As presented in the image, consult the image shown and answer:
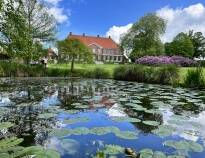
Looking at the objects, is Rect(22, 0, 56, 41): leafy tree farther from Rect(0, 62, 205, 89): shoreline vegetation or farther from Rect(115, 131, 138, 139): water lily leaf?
Rect(115, 131, 138, 139): water lily leaf

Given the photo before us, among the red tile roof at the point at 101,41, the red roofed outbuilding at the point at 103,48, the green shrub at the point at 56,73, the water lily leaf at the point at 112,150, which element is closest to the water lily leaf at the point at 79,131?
the water lily leaf at the point at 112,150

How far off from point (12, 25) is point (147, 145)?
42.1ft

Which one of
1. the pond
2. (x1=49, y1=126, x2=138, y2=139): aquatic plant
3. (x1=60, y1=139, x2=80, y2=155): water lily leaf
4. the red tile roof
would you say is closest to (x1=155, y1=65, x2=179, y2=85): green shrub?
the pond

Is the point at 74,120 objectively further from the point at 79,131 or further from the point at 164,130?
the point at 164,130

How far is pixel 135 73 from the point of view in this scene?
23609mm

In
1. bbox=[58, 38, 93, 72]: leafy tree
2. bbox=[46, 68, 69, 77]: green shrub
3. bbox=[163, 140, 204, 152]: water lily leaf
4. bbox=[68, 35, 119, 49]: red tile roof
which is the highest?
bbox=[68, 35, 119, 49]: red tile roof

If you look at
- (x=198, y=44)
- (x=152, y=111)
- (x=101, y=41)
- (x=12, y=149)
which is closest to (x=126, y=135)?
(x=152, y=111)

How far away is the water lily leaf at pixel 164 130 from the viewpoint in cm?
697

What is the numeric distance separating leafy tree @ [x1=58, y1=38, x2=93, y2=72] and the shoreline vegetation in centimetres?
141

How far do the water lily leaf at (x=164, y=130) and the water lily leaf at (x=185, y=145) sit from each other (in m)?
0.74

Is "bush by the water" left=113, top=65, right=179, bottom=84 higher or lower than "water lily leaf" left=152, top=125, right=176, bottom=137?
higher

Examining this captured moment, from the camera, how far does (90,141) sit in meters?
6.17

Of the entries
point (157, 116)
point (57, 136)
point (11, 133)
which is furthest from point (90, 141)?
point (157, 116)

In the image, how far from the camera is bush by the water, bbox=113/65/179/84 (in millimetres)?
20547
